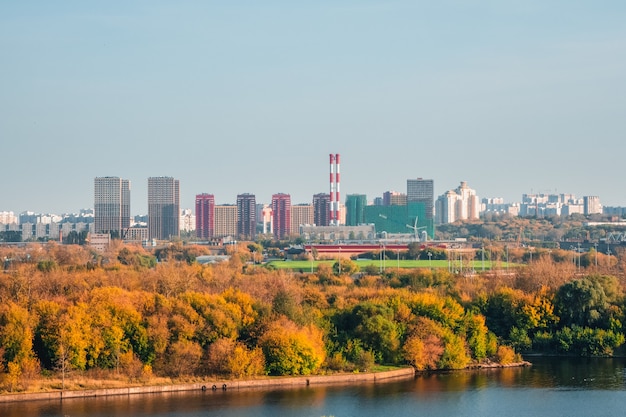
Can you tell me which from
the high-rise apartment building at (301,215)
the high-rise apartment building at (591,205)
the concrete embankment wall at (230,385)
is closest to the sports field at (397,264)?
the concrete embankment wall at (230,385)

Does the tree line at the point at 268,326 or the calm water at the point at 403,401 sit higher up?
the tree line at the point at 268,326

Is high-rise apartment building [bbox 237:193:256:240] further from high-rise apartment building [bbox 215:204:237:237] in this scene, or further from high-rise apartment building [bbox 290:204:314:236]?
high-rise apartment building [bbox 290:204:314:236]

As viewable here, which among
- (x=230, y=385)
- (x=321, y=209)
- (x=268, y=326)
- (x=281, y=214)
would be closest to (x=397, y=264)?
(x=268, y=326)

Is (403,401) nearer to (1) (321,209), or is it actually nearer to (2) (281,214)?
(2) (281,214)

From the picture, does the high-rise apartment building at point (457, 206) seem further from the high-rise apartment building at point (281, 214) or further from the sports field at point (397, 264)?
the sports field at point (397, 264)

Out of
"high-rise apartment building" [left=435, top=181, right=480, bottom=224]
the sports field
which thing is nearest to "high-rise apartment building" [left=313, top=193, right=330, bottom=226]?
"high-rise apartment building" [left=435, top=181, right=480, bottom=224]

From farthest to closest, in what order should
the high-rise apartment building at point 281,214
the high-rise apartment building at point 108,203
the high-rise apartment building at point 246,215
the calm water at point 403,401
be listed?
the high-rise apartment building at point 246,215, the high-rise apartment building at point 281,214, the high-rise apartment building at point 108,203, the calm water at point 403,401
